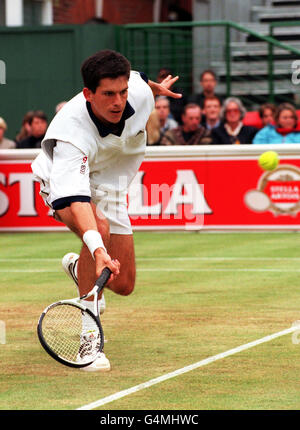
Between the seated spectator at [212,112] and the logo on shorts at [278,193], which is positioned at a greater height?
the seated spectator at [212,112]

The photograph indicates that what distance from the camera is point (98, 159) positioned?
804 cm

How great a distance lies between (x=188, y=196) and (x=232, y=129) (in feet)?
5.36

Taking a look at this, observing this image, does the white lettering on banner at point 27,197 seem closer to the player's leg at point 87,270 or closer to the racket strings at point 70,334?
the player's leg at point 87,270

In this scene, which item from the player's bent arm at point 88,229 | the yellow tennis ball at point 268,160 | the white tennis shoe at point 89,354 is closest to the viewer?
the player's bent arm at point 88,229

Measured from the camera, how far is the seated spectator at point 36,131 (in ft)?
61.3

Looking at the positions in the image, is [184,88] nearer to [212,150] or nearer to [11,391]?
[212,150]

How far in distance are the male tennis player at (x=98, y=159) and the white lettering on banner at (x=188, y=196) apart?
8.35 meters

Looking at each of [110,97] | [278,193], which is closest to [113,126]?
[110,97]

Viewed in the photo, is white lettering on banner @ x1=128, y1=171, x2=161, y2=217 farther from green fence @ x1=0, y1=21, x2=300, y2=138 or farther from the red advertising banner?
green fence @ x1=0, y1=21, x2=300, y2=138

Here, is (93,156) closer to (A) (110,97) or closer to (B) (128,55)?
(A) (110,97)

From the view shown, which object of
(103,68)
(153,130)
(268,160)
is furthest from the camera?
(153,130)

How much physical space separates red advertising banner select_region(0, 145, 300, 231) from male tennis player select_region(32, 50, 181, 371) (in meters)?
8.38

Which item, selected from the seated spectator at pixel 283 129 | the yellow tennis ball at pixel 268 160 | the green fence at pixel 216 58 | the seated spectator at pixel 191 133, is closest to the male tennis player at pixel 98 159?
the yellow tennis ball at pixel 268 160

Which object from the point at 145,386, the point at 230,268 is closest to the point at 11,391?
the point at 145,386
